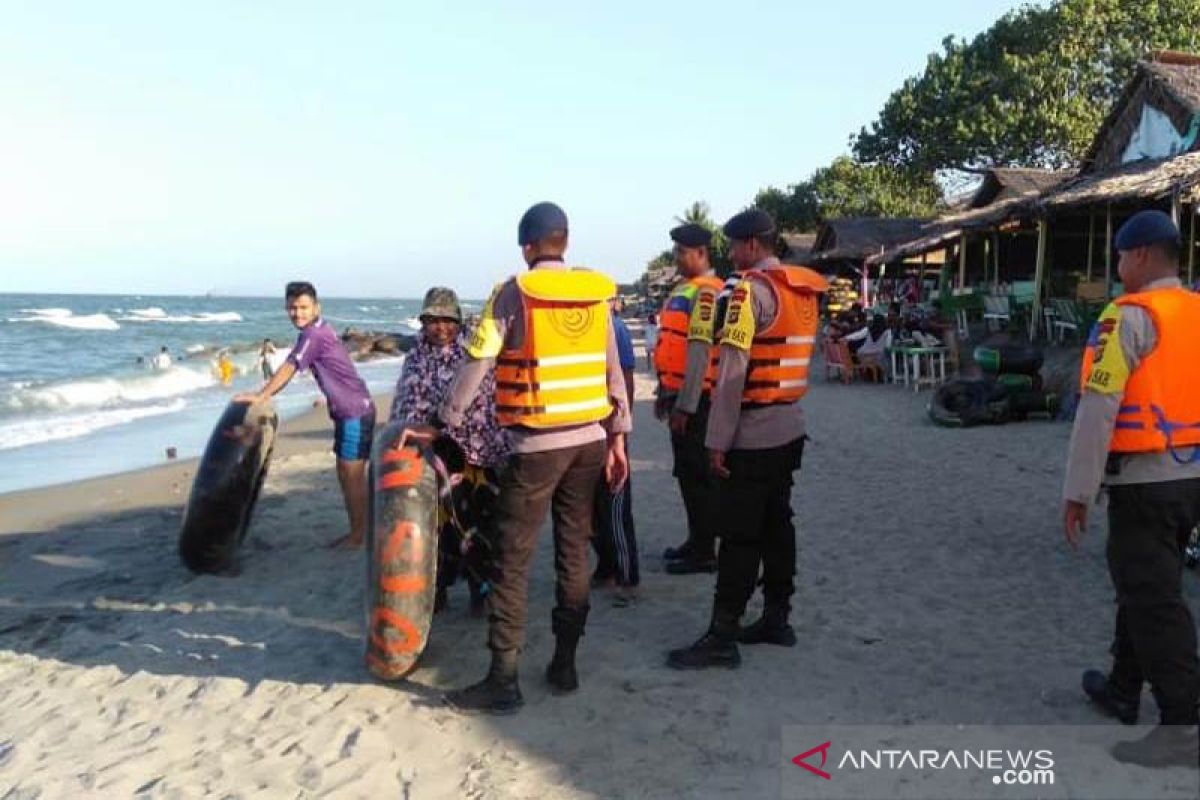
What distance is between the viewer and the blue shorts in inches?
238

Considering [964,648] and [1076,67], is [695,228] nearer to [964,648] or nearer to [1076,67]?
[964,648]

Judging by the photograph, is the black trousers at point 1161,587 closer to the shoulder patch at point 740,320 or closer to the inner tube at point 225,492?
the shoulder patch at point 740,320

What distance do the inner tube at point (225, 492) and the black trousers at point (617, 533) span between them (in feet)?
7.89

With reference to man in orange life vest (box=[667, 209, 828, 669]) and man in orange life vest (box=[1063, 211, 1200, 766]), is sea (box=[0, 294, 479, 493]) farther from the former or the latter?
man in orange life vest (box=[1063, 211, 1200, 766])

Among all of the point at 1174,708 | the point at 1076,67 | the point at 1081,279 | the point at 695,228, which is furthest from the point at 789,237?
the point at 1174,708

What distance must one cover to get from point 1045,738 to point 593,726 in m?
1.57

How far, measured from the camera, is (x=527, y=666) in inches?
163

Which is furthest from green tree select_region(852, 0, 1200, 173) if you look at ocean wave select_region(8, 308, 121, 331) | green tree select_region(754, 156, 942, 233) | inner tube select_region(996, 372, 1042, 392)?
ocean wave select_region(8, 308, 121, 331)

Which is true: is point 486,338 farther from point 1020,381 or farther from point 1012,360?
point 1012,360

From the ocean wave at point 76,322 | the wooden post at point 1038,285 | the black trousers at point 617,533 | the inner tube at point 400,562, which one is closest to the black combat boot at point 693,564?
the black trousers at point 617,533

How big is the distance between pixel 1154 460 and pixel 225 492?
5079 millimetres

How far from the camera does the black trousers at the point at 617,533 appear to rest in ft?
16.6

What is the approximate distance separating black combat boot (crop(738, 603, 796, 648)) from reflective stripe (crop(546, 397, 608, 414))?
1324mm

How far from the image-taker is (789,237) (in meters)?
37.6
